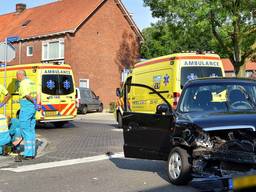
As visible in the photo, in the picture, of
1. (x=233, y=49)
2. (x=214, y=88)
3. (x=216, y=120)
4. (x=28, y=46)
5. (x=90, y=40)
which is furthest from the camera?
(x=28, y=46)

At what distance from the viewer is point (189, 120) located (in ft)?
23.7

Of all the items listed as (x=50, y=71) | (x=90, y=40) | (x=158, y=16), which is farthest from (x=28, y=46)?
(x=50, y=71)

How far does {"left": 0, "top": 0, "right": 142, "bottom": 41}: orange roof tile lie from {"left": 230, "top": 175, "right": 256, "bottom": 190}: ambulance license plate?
31892 millimetres

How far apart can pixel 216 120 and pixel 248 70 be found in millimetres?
75920

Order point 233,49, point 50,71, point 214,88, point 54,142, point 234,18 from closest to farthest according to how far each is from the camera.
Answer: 1. point 214,88
2. point 54,142
3. point 50,71
4. point 234,18
5. point 233,49

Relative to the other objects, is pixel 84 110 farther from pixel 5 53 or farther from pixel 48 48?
pixel 5 53

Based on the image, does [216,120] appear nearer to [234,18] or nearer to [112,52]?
[234,18]

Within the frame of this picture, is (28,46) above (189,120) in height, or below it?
above

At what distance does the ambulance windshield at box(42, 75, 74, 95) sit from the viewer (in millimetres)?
18203

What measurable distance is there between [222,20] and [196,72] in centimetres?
1303

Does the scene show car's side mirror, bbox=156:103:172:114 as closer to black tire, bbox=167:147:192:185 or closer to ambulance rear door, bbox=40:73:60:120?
black tire, bbox=167:147:192:185

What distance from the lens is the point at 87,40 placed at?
38406 millimetres

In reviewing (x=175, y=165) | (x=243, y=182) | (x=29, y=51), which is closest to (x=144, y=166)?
(x=175, y=165)

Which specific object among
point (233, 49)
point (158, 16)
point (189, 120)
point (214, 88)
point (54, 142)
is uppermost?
point (158, 16)
